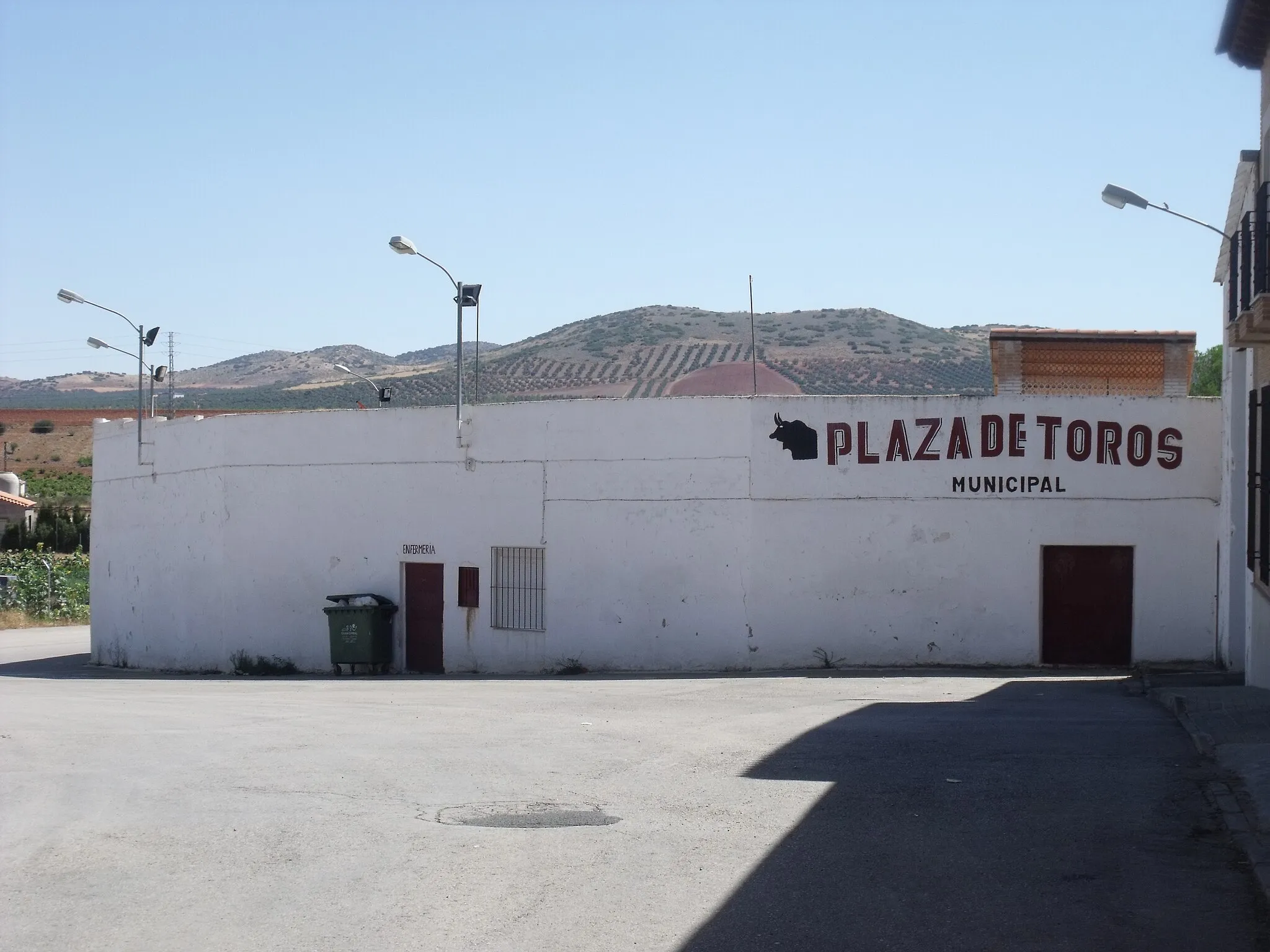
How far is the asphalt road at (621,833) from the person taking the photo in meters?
6.57

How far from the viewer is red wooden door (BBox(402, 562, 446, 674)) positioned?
23141mm

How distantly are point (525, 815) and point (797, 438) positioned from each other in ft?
40.7

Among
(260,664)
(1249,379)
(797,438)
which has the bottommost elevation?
(260,664)

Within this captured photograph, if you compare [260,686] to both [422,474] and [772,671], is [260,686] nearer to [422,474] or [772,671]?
[422,474]

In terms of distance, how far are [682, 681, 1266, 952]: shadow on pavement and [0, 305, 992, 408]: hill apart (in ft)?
154

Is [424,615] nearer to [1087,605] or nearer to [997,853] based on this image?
[1087,605]

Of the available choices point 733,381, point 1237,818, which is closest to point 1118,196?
point 1237,818

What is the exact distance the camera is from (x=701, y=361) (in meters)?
101

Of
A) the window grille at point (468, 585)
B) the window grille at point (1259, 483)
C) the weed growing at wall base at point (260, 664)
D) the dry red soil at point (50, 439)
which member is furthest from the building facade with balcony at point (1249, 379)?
the dry red soil at point (50, 439)

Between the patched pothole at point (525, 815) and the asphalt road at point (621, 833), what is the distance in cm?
3

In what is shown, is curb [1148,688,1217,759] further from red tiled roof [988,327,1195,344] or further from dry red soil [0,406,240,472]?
dry red soil [0,406,240,472]

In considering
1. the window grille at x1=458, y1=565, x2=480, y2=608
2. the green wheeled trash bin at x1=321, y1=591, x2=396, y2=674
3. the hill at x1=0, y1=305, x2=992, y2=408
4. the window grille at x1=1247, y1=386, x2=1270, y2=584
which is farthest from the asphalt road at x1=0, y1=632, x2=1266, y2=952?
the hill at x1=0, y1=305, x2=992, y2=408

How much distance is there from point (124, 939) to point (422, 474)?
1702 centimetres

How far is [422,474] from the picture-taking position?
76.1ft
